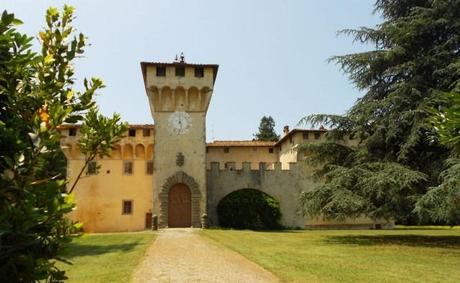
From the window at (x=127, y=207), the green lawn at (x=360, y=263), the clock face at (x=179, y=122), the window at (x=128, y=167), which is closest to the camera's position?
the green lawn at (x=360, y=263)

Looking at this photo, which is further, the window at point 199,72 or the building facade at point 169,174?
the window at point 199,72

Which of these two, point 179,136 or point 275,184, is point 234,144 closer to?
point 275,184

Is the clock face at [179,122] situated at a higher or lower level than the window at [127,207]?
higher

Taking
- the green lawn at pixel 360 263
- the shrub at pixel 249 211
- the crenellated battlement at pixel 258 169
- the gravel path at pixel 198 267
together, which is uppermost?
the crenellated battlement at pixel 258 169

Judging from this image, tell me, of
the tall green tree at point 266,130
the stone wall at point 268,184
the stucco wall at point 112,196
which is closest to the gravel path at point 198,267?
the stucco wall at point 112,196

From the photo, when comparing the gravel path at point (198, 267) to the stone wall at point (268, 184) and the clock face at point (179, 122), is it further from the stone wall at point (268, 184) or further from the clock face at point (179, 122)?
the stone wall at point (268, 184)

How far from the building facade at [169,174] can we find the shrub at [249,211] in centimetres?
105

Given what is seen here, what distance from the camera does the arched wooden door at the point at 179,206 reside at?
30.2 meters

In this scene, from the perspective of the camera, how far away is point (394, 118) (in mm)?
20547

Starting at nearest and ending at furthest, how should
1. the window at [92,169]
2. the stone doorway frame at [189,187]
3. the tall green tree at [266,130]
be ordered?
1. the window at [92,169]
2. the stone doorway frame at [189,187]
3. the tall green tree at [266,130]

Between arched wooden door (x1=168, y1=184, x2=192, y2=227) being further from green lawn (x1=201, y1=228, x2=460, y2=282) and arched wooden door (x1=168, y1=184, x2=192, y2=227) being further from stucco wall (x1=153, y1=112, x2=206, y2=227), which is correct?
green lawn (x1=201, y1=228, x2=460, y2=282)

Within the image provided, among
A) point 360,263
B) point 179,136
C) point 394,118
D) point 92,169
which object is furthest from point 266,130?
point 92,169

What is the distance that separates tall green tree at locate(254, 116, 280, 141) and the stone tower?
32.5 meters

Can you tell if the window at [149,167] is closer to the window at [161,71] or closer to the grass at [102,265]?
the window at [161,71]
